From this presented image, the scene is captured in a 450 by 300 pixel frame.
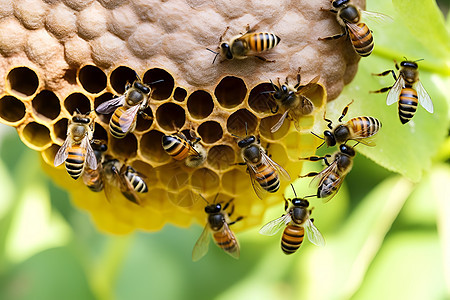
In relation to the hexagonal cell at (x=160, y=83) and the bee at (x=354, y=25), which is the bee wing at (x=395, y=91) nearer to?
the bee at (x=354, y=25)

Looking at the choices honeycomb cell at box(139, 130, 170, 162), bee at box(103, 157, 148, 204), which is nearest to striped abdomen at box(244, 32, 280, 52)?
honeycomb cell at box(139, 130, 170, 162)

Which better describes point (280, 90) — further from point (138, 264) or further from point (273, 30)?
point (138, 264)

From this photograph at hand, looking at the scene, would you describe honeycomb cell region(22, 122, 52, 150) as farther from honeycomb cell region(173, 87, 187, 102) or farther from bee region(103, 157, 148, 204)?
honeycomb cell region(173, 87, 187, 102)

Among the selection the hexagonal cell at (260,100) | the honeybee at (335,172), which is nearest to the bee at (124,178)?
the hexagonal cell at (260,100)

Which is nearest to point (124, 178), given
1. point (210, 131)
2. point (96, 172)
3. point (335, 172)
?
point (96, 172)

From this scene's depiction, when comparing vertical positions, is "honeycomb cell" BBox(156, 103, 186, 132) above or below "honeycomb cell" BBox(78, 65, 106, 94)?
below

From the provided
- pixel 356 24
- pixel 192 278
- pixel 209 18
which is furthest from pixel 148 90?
pixel 192 278

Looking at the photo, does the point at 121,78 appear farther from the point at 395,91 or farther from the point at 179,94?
the point at 395,91
